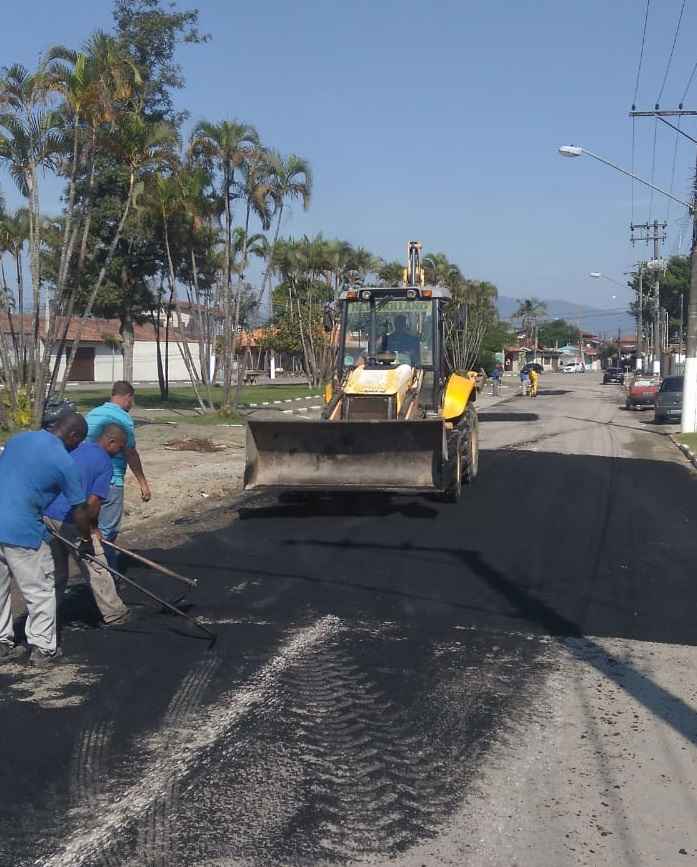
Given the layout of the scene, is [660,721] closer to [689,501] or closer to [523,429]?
[689,501]

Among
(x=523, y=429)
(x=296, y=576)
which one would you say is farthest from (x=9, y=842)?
(x=523, y=429)

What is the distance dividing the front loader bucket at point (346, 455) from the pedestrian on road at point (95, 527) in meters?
5.01

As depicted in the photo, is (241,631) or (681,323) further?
(681,323)

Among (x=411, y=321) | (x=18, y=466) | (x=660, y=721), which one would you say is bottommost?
(x=660, y=721)

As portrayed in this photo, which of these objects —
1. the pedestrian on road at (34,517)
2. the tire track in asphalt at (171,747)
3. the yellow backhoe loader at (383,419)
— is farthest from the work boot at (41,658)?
the yellow backhoe loader at (383,419)

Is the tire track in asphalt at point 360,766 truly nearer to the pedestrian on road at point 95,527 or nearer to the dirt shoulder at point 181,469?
the pedestrian on road at point 95,527

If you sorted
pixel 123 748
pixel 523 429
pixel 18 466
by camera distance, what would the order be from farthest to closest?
pixel 523 429, pixel 18 466, pixel 123 748

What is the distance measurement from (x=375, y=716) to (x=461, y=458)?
867cm

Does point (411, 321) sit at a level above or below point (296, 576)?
above

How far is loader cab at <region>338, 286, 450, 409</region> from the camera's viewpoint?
1413 centimetres

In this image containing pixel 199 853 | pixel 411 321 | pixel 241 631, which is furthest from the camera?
pixel 411 321

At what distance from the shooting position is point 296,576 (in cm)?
942

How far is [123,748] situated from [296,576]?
415 cm

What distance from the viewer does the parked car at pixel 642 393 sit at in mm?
39094
